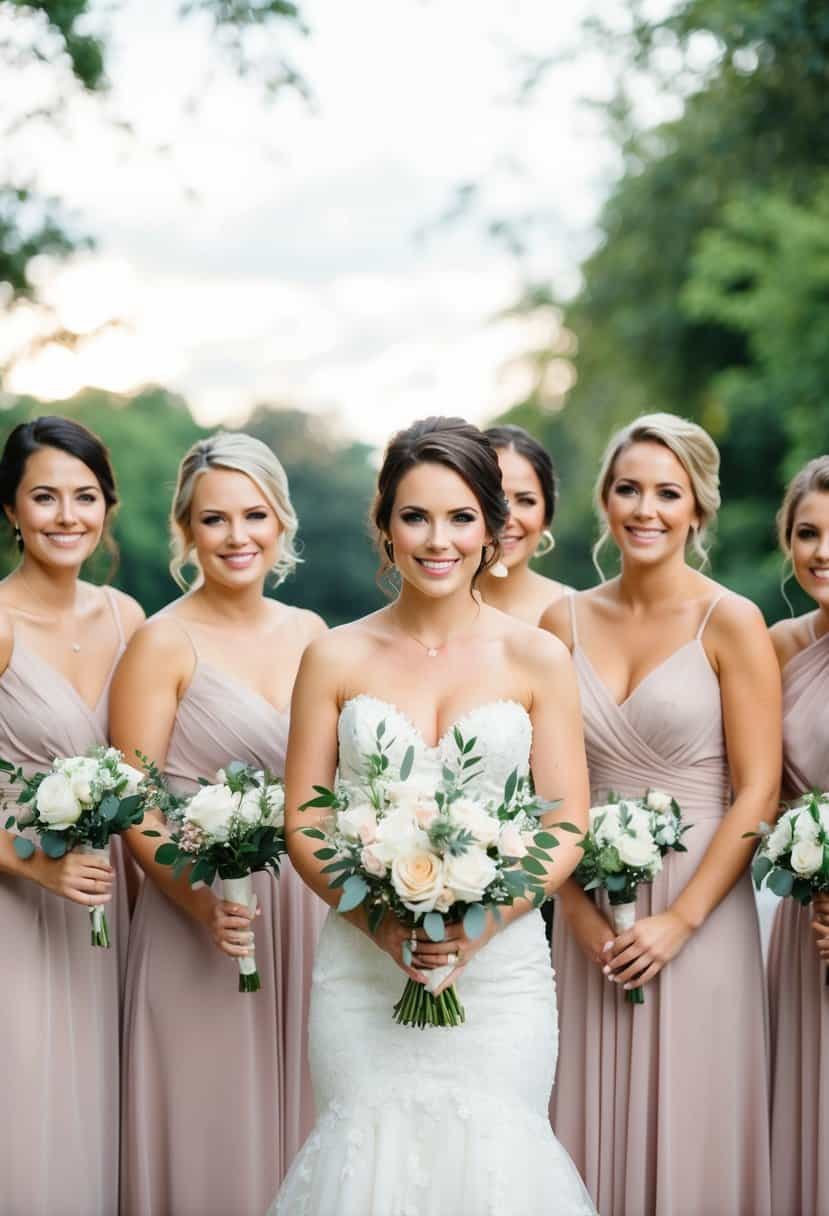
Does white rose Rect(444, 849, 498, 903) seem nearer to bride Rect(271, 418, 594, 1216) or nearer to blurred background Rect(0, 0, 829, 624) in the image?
bride Rect(271, 418, 594, 1216)

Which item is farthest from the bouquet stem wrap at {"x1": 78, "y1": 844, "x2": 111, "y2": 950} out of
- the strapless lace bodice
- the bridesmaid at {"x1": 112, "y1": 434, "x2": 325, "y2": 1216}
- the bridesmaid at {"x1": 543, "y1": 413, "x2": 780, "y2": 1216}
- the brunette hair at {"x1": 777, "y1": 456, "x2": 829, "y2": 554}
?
the brunette hair at {"x1": 777, "y1": 456, "x2": 829, "y2": 554}

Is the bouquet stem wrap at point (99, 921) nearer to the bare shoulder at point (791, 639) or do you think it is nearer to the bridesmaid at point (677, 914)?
the bridesmaid at point (677, 914)

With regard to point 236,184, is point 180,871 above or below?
below

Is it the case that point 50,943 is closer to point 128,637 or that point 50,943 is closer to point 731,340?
point 128,637

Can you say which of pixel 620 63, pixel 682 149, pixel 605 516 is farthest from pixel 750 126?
pixel 605 516

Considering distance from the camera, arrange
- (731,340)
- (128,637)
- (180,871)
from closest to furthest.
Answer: (180,871)
(128,637)
(731,340)

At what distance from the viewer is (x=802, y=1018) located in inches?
207

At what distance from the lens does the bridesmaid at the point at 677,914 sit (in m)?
5.16

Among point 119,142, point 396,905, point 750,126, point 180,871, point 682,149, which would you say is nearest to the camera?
point 396,905

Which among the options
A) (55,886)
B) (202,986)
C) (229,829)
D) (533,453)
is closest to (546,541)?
(533,453)

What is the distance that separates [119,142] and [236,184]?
2358 cm

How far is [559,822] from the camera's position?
173 inches

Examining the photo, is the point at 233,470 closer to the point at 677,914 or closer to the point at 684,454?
the point at 684,454

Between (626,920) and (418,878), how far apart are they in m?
1.55
